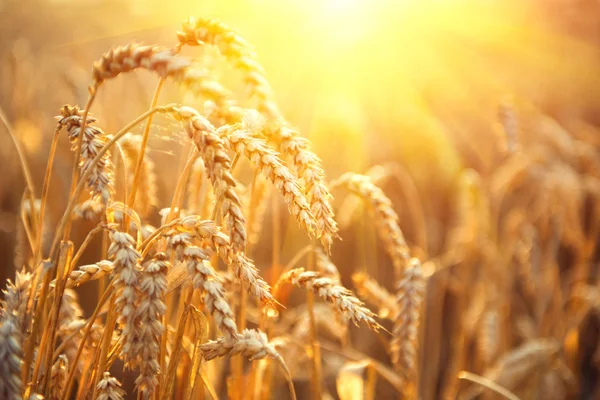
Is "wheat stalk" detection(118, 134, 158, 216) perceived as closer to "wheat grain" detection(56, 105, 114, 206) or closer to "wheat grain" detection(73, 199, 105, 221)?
"wheat grain" detection(73, 199, 105, 221)

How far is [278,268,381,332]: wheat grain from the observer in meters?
1.02

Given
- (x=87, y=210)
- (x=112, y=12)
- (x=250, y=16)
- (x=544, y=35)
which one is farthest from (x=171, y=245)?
(x=544, y=35)

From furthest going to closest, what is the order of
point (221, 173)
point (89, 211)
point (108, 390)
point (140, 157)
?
point (89, 211) < point (140, 157) < point (108, 390) < point (221, 173)

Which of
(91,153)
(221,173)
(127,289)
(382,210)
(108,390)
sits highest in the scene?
(382,210)

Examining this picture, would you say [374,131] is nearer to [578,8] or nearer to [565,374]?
[565,374]

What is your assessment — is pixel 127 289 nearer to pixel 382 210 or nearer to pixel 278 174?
pixel 278 174

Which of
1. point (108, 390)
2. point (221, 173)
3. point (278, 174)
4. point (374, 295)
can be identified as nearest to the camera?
point (221, 173)

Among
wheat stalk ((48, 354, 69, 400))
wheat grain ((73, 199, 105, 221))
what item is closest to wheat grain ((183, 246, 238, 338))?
wheat stalk ((48, 354, 69, 400))

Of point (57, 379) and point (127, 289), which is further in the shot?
point (57, 379)

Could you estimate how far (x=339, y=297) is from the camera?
107 cm

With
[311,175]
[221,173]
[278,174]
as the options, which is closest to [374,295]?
[311,175]

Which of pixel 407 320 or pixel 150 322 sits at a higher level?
pixel 407 320

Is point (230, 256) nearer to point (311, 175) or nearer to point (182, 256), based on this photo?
point (182, 256)

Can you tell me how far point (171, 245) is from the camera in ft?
2.97
